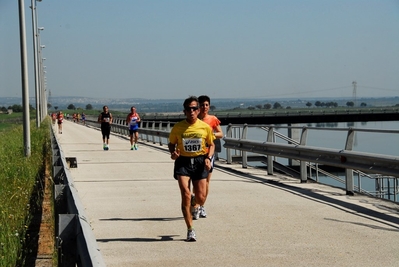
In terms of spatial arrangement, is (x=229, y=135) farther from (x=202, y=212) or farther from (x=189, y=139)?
(x=189, y=139)

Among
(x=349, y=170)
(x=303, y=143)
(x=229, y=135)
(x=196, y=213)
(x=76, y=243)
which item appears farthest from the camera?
(x=229, y=135)

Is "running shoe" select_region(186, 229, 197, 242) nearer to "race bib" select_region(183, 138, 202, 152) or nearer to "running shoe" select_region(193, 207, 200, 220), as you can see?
"race bib" select_region(183, 138, 202, 152)

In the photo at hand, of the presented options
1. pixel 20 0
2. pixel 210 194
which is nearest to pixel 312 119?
pixel 20 0

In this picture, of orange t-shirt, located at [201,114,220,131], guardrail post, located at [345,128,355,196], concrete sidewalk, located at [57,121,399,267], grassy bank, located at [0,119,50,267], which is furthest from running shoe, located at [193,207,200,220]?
guardrail post, located at [345,128,355,196]

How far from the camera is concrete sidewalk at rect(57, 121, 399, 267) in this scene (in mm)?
8766

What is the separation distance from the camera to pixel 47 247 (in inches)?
343

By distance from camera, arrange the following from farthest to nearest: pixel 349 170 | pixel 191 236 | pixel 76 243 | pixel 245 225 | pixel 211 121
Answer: pixel 349 170
pixel 211 121
pixel 245 225
pixel 191 236
pixel 76 243

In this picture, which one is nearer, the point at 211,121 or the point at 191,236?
the point at 191,236

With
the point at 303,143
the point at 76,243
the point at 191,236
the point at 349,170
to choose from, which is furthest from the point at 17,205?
the point at 303,143

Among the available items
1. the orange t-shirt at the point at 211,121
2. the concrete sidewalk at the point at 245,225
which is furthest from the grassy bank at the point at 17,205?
the orange t-shirt at the point at 211,121

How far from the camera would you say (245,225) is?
437 inches

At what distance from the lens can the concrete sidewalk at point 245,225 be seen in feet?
28.8

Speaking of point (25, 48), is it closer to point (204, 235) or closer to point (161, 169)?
point (161, 169)

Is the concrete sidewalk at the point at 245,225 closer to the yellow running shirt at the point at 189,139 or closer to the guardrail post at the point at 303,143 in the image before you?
the guardrail post at the point at 303,143
